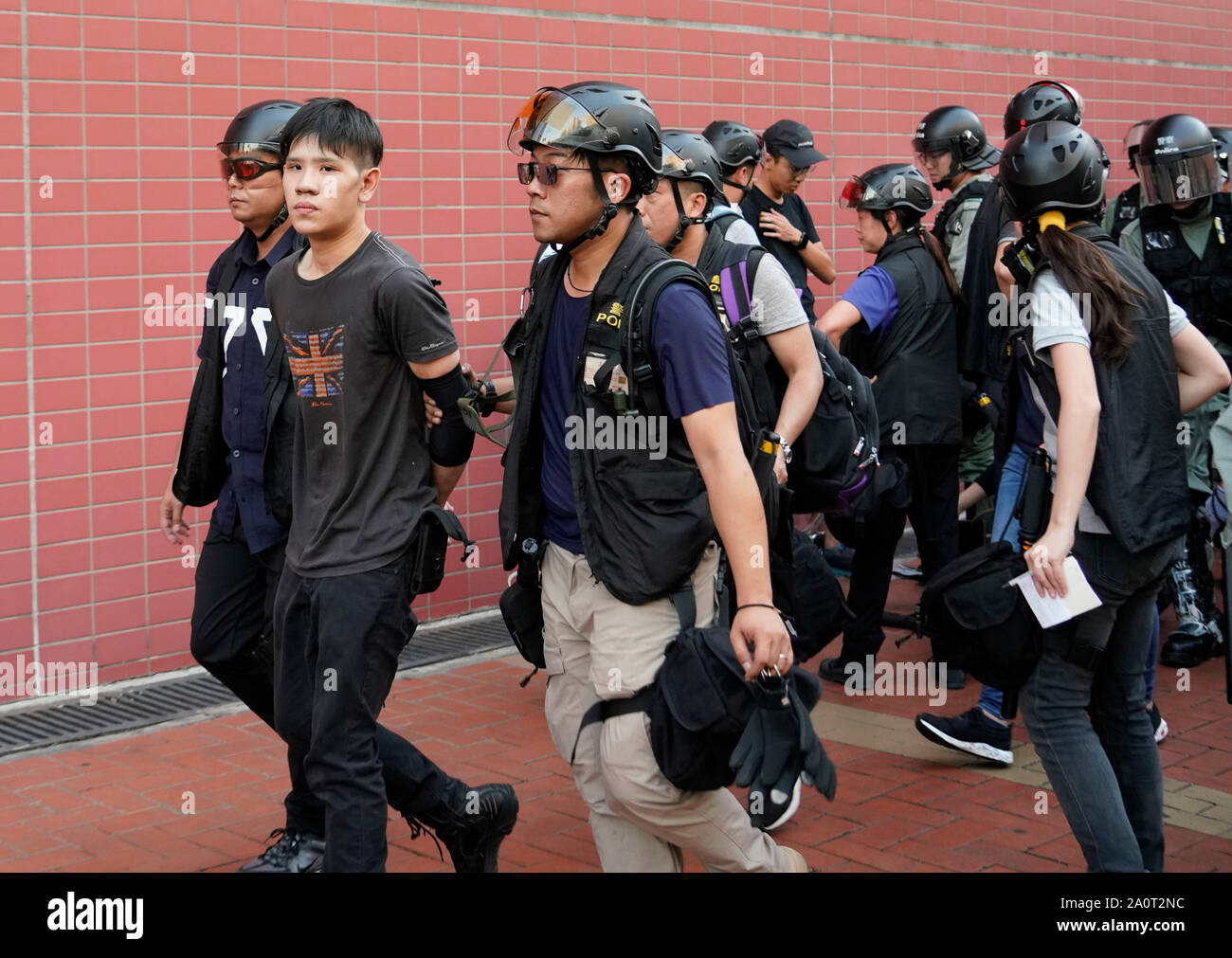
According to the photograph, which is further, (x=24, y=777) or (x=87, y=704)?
(x=87, y=704)

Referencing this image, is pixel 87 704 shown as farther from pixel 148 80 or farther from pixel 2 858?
pixel 148 80

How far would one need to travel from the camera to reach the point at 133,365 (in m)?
6.55

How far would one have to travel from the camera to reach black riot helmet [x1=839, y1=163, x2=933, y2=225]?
21.2ft

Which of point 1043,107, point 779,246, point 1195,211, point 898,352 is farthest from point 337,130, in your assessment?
point 1195,211

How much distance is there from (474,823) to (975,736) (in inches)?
82.0

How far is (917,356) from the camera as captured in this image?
21.5ft

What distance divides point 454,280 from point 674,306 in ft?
13.7

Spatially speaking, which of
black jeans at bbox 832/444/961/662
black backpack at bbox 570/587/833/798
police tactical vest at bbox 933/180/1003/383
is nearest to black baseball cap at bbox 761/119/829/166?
police tactical vest at bbox 933/180/1003/383

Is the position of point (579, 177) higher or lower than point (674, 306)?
higher

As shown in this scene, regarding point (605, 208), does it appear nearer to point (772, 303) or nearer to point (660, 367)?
point (660, 367)

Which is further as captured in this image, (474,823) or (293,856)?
(293,856)

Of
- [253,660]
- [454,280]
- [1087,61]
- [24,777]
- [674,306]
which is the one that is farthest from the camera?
[1087,61]

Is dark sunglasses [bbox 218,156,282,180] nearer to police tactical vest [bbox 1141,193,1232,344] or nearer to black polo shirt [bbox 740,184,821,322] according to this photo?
black polo shirt [bbox 740,184,821,322]

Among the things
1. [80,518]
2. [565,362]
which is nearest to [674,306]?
[565,362]
